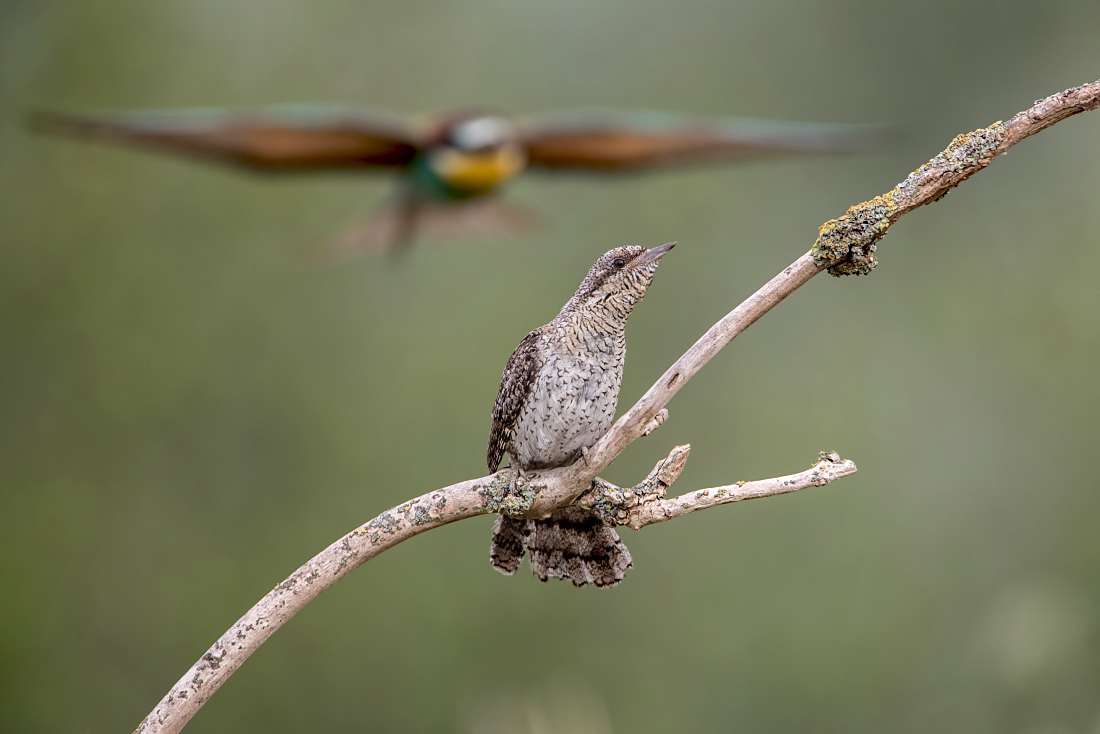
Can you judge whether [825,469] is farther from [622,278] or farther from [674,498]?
[622,278]

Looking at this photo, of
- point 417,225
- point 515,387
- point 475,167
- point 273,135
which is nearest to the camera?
point 515,387

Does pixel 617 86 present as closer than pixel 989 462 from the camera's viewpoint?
No

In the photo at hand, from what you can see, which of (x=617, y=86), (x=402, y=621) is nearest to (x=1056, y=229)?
(x=617, y=86)

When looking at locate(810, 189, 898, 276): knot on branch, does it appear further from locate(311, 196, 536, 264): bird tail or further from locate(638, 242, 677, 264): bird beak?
locate(311, 196, 536, 264): bird tail

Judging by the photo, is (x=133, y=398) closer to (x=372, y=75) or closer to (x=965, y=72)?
(x=372, y=75)

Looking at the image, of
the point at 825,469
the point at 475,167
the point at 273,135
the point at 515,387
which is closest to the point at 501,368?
the point at 475,167

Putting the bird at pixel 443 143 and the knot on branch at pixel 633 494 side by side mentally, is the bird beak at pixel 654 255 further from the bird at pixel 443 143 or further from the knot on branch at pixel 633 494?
the bird at pixel 443 143
